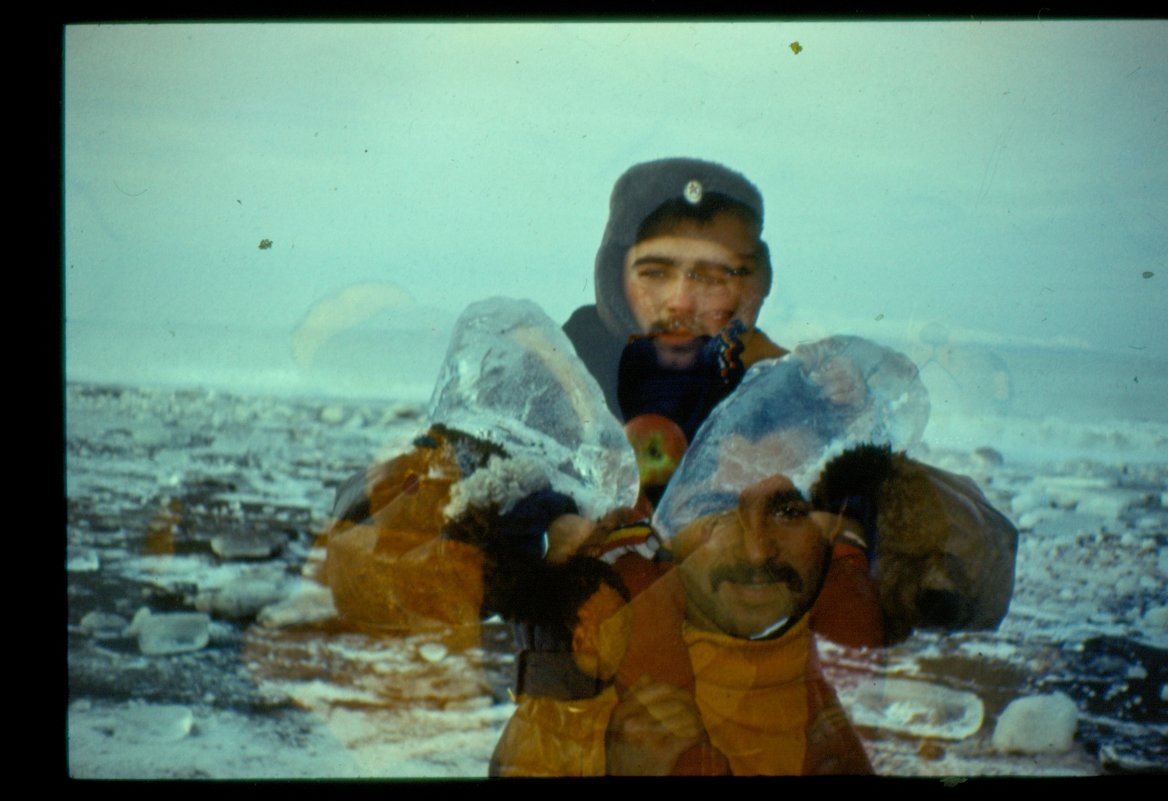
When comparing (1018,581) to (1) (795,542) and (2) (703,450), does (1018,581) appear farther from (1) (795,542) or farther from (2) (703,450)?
(2) (703,450)

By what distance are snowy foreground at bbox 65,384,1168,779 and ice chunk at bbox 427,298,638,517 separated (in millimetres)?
158

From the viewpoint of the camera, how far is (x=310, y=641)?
189 cm

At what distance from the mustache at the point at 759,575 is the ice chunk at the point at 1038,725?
1.65 ft

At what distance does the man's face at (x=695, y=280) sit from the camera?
183cm

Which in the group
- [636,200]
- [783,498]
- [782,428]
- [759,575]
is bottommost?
[759,575]

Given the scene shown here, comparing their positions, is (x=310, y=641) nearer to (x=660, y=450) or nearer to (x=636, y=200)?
(x=660, y=450)

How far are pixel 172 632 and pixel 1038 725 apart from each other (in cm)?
166

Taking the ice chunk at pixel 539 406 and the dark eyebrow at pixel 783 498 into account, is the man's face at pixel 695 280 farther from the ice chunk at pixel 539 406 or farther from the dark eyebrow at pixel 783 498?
the dark eyebrow at pixel 783 498

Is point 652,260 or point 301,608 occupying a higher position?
point 652,260

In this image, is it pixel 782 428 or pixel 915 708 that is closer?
pixel 782 428

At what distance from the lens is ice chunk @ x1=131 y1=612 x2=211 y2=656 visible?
191 cm

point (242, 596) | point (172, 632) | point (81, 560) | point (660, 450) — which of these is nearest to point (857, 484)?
point (660, 450)

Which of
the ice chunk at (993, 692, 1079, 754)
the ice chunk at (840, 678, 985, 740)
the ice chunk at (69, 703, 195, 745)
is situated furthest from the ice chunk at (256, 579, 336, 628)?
the ice chunk at (993, 692, 1079, 754)

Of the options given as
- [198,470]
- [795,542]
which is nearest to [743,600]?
[795,542]
